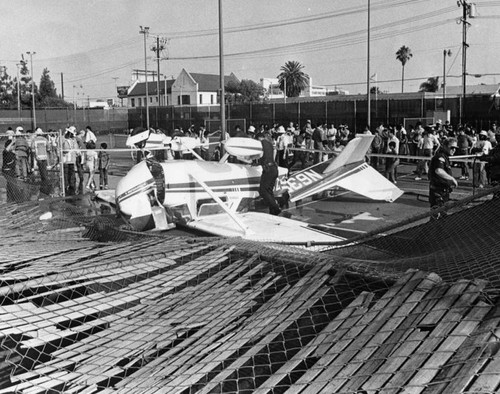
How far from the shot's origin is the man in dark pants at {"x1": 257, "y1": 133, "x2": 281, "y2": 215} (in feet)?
32.6

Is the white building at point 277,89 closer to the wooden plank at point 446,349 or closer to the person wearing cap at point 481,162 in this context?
the person wearing cap at point 481,162

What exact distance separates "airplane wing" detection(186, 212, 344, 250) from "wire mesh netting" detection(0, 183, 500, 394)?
1.97m

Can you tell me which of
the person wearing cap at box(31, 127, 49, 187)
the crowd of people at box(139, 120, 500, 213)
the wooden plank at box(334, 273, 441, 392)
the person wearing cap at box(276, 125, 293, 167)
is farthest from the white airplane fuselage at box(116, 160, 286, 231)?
the person wearing cap at box(276, 125, 293, 167)

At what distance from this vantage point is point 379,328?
11.0 ft

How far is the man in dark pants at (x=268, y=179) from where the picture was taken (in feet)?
32.6

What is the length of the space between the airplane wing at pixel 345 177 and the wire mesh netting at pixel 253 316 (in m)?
5.71

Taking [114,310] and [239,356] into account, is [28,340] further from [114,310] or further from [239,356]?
[239,356]

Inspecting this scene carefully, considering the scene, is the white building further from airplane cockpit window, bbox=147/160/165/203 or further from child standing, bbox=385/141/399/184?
airplane cockpit window, bbox=147/160/165/203

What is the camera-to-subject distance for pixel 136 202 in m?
8.62

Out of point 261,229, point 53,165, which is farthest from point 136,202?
point 53,165

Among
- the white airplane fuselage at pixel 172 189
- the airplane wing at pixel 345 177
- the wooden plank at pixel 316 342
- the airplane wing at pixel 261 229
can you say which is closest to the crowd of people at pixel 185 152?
the airplane wing at pixel 345 177

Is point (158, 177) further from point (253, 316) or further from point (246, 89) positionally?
point (246, 89)

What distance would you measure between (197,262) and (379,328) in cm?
214

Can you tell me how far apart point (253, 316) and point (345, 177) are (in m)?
8.45
